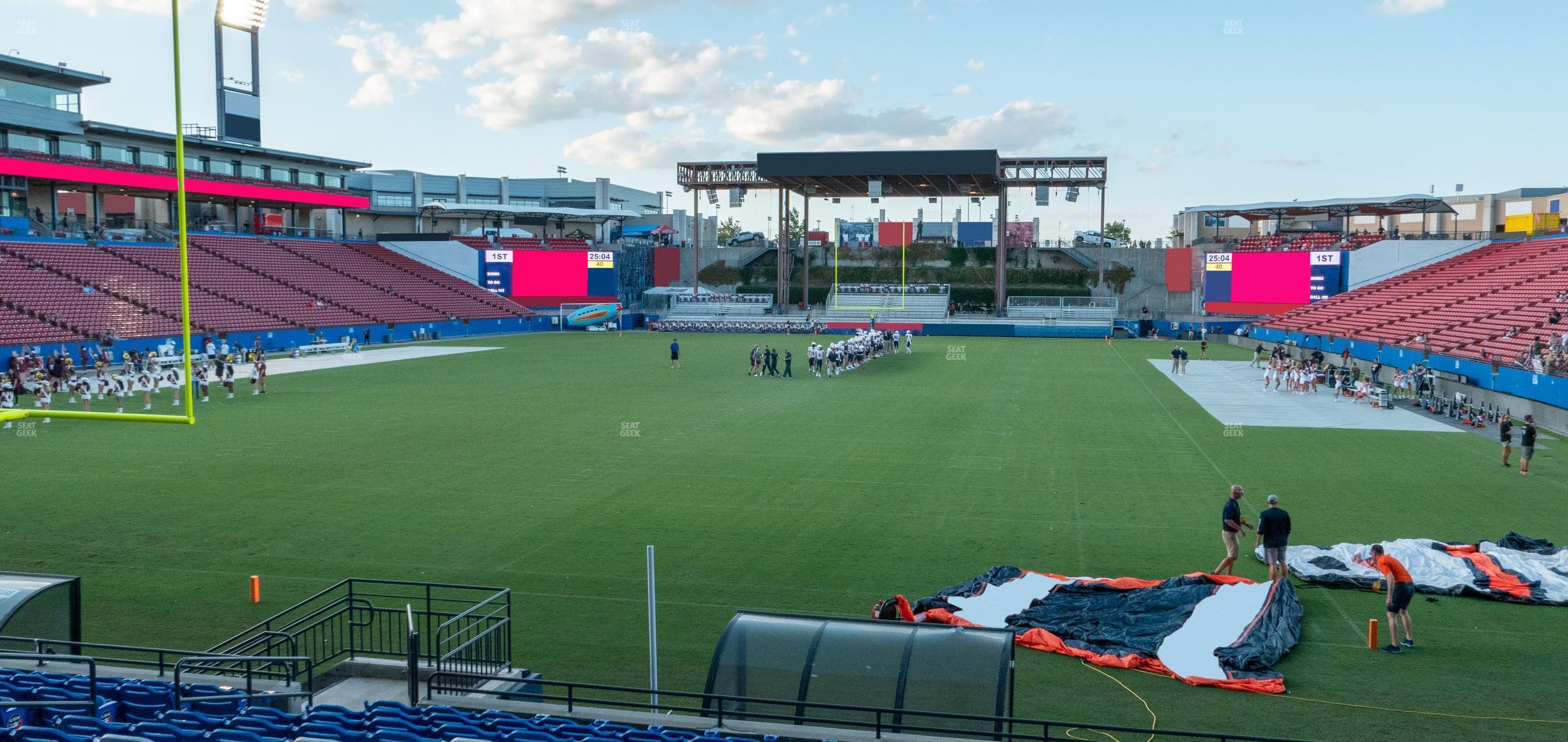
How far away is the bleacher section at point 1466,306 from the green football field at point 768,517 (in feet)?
37.7

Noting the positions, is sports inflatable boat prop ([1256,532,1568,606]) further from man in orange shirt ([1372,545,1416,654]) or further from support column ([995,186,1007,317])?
support column ([995,186,1007,317])

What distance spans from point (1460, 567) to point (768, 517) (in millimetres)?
9020

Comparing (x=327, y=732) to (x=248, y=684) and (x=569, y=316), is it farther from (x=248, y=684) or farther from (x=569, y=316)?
(x=569, y=316)

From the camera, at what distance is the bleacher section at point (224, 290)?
42.0 meters

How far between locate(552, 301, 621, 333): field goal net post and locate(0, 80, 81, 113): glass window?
29.2 meters

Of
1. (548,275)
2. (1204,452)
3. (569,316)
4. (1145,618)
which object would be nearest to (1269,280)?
(569,316)

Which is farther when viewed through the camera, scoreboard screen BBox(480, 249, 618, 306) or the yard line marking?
scoreboard screen BBox(480, 249, 618, 306)

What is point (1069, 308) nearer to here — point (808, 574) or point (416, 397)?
point (416, 397)

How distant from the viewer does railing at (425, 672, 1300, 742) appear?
688cm

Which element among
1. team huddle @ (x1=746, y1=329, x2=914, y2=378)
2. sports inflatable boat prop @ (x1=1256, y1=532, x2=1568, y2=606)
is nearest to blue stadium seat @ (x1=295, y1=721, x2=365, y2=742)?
sports inflatable boat prop @ (x1=1256, y1=532, x2=1568, y2=606)

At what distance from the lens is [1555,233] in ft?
156

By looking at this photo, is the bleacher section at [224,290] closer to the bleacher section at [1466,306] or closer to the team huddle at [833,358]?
the team huddle at [833,358]

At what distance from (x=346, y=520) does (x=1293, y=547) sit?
13.4 m

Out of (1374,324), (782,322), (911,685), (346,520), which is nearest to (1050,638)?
(911,685)
